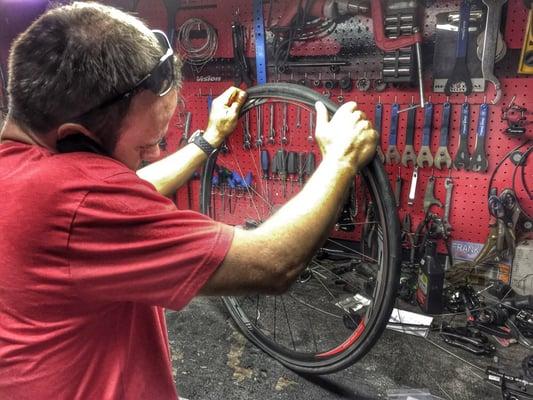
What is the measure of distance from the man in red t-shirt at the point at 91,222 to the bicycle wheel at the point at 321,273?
1.50 feet

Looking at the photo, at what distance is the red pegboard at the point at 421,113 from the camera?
5.20 ft

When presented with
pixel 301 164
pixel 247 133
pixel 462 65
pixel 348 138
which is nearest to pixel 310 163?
pixel 301 164

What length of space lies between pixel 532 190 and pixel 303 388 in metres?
1.23

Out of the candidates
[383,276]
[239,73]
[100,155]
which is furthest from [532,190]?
[100,155]

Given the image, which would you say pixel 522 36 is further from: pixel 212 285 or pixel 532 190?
pixel 212 285

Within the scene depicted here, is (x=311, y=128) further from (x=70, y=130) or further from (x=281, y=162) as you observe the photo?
(x=70, y=130)

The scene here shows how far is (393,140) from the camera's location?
1800mm

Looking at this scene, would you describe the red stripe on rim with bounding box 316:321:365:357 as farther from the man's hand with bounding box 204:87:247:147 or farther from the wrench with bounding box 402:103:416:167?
the wrench with bounding box 402:103:416:167

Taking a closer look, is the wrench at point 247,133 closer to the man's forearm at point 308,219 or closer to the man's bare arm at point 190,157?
the man's bare arm at point 190,157

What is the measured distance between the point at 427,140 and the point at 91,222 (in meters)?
1.57

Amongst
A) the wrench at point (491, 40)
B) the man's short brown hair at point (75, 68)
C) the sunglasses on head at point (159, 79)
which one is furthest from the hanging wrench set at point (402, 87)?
the man's short brown hair at point (75, 68)

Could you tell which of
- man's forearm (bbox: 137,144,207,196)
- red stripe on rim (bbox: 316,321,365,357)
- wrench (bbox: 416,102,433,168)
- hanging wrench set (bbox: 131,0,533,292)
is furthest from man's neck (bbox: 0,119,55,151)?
wrench (bbox: 416,102,433,168)

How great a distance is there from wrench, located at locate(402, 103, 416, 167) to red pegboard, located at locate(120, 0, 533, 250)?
3cm

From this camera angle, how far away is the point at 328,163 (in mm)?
746
